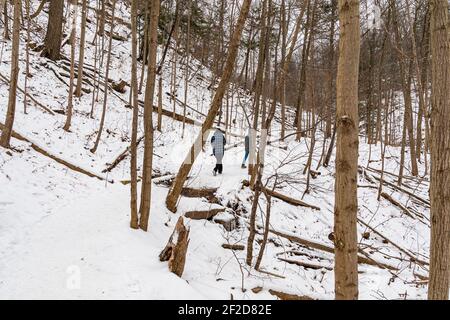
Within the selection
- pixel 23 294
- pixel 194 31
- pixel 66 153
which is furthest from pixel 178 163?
pixel 194 31

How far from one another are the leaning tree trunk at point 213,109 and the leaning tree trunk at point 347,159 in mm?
4717

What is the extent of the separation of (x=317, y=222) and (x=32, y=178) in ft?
27.0

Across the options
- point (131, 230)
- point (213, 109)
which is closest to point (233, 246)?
point (131, 230)

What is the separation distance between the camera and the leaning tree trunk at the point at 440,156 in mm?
2678

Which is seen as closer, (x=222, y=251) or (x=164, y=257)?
(x=164, y=257)

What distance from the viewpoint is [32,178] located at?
7633 millimetres

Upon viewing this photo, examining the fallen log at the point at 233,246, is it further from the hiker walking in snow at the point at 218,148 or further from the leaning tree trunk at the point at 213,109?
the hiker walking in snow at the point at 218,148

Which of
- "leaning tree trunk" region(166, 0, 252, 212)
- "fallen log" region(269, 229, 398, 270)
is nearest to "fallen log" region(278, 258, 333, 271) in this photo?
"fallen log" region(269, 229, 398, 270)

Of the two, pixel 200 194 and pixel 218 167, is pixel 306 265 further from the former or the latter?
pixel 218 167

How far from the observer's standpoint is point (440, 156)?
106 inches

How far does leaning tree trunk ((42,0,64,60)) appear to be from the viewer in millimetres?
15070

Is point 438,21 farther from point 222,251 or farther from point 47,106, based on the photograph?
point 47,106

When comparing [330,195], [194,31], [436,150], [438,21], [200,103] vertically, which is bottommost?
[330,195]

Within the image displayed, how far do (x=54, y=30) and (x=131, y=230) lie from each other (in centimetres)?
1398
